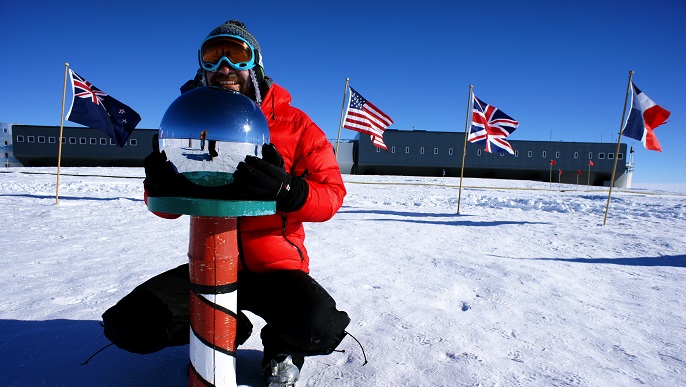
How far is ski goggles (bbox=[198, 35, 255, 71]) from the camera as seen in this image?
1335mm

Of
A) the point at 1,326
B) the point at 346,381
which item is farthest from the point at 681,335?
the point at 1,326

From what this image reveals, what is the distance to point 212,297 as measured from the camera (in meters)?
1.07

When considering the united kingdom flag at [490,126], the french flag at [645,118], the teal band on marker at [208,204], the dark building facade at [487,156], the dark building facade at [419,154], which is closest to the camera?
the teal band on marker at [208,204]

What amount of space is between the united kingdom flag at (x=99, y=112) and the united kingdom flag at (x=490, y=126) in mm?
8279

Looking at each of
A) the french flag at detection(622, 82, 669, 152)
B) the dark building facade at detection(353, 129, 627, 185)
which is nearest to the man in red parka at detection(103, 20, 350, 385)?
the french flag at detection(622, 82, 669, 152)

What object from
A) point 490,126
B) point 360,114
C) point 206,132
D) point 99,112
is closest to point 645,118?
point 490,126

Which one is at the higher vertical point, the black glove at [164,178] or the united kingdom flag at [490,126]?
the united kingdom flag at [490,126]

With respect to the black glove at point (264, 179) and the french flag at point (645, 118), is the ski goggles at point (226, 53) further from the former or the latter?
the french flag at point (645, 118)

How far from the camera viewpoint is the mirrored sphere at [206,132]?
95 cm

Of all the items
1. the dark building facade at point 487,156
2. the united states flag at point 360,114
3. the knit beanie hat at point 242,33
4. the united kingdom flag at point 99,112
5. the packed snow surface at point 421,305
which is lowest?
the packed snow surface at point 421,305

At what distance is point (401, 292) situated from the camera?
9.21 ft

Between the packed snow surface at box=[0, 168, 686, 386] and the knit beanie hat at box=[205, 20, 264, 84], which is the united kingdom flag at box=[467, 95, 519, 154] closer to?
the packed snow surface at box=[0, 168, 686, 386]

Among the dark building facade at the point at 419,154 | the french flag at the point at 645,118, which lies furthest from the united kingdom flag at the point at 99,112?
the dark building facade at the point at 419,154

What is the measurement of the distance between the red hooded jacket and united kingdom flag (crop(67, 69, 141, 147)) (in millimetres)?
7435
